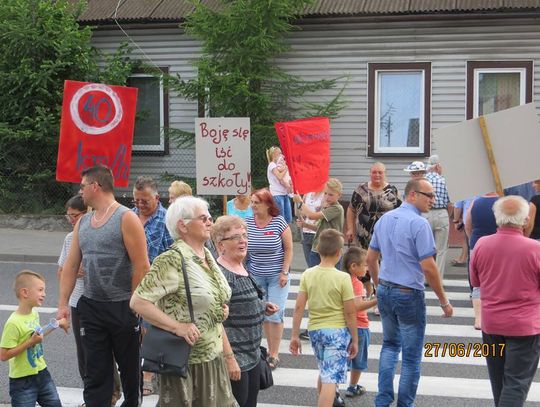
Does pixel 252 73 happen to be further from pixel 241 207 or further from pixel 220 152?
pixel 241 207

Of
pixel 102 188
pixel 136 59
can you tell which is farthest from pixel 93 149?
pixel 136 59

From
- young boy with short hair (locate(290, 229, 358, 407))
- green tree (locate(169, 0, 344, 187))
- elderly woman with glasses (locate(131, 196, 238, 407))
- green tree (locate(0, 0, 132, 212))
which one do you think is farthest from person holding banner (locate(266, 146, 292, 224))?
elderly woman with glasses (locate(131, 196, 238, 407))

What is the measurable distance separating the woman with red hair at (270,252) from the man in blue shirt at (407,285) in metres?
1.67

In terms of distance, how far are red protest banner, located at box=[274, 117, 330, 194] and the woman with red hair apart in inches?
A: 105

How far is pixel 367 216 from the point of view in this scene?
10.2 m

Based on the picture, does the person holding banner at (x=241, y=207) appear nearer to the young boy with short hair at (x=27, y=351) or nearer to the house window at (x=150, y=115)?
the young boy with short hair at (x=27, y=351)

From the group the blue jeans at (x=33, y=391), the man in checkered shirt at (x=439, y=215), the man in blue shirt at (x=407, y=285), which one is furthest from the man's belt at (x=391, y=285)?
the man in checkered shirt at (x=439, y=215)

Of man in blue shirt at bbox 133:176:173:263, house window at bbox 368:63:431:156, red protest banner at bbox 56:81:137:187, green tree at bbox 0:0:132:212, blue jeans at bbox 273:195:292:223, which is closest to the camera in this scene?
man in blue shirt at bbox 133:176:173:263

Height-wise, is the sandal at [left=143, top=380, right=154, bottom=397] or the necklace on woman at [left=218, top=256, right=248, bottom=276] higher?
the necklace on woman at [left=218, top=256, right=248, bottom=276]

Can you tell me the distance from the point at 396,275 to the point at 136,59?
14812mm

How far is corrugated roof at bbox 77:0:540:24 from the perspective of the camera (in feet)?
58.6

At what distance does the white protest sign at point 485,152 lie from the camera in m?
6.36

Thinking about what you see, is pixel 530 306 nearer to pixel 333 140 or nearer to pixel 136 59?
pixel 333 140
